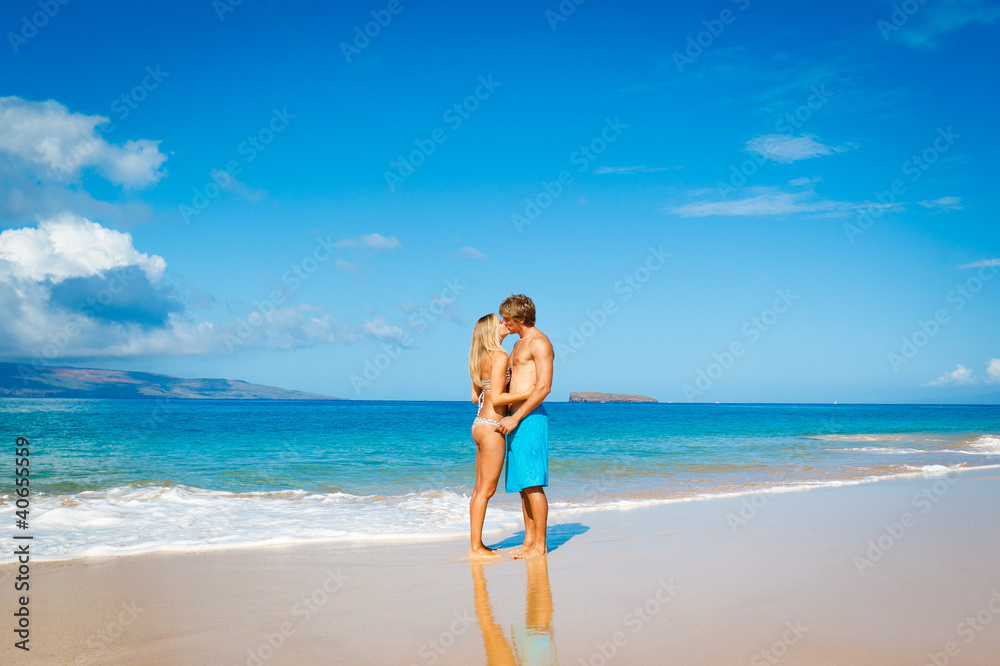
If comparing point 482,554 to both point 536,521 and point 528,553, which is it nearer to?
point 528,553

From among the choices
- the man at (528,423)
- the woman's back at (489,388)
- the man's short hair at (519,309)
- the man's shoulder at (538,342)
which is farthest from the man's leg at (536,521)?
the man's short hair at (519,309)

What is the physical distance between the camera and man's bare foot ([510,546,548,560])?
5543mm

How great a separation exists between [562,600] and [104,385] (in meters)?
153

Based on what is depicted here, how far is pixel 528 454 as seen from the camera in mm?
5699

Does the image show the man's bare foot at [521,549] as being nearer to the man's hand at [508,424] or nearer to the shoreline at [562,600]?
the shoreline at [562,600]

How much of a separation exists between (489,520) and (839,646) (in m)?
5.07

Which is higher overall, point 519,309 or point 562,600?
point 519,309

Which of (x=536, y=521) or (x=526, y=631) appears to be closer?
(x=526, y=631)

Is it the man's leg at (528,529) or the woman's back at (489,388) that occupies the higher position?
the woman's back at (489,388)

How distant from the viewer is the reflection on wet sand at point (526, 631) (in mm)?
3162

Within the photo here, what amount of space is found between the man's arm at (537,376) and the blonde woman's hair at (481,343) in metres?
0.33

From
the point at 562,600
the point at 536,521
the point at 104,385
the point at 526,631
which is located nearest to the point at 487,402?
the point at 536,521

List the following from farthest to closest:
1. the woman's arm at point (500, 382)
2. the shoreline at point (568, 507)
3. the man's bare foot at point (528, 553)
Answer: the shoreline at point (568, 507) → the woman's arm at point (500, 382) → the man's bare foot at point (528, 553)

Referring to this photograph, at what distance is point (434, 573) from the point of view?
5051 mm
